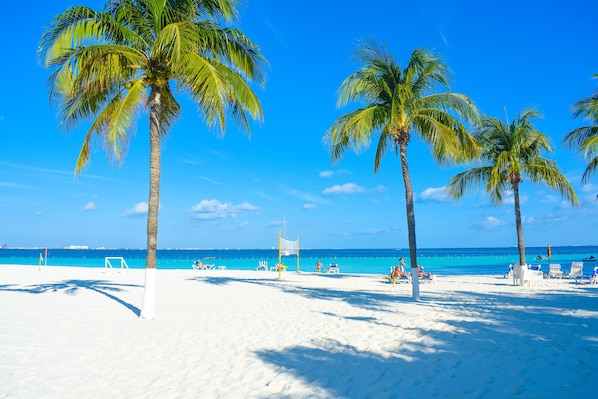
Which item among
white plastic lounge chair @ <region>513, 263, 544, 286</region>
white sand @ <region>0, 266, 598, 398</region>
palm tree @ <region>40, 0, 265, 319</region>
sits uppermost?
palm tree @ <region>40, 0, 265, 319</region>

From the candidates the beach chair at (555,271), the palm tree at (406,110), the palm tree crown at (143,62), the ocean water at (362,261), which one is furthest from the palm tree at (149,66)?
the ocean water at (362,261)

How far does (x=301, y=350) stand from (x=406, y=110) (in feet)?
27.8

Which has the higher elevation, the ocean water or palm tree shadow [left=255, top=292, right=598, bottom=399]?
palm tree shadow [left=255, top=292, right=598, bottom=399]

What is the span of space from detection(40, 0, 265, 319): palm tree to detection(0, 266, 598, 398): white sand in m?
1.75

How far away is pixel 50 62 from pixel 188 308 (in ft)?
19.5

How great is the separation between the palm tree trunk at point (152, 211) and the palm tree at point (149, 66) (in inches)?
0.8

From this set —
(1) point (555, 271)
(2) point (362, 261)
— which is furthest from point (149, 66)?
(2) point (362, 261)

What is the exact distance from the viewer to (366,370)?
4984 millimetres

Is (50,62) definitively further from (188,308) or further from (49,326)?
(188,308)

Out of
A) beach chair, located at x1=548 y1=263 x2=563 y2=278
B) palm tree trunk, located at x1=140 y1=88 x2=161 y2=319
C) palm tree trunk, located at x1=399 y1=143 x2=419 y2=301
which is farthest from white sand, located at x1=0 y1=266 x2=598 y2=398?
beach chair, located at x1=548 y1=263 x2=563 y2=278

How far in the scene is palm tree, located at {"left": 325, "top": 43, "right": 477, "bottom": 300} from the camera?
462 inches

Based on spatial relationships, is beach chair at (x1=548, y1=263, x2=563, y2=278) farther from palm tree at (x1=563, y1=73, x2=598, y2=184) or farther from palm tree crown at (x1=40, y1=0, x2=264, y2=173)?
palm tree crown at (x1=40, y1=0, x2=264, y2=173)

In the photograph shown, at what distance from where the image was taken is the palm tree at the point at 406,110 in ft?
38.5

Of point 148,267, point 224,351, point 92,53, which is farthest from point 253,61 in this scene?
point 224,351
